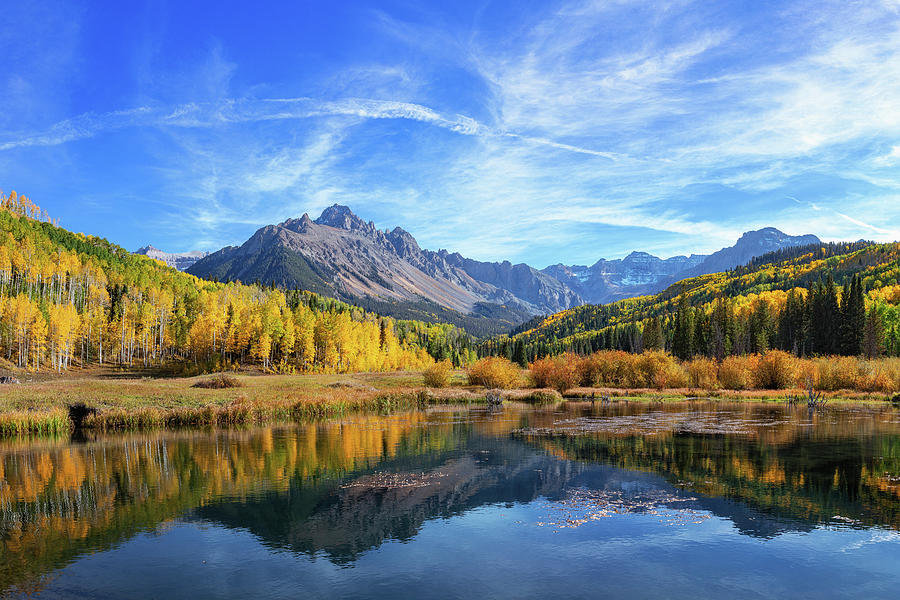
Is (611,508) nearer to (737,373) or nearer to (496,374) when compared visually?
(496,374)

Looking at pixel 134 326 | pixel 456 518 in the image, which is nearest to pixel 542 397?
pixel 456 518

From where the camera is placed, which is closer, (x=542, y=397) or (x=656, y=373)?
(x=542, y=397)

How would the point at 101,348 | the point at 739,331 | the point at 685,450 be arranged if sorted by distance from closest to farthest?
the point at 685,450
the point at 101,348
the point at 739,331

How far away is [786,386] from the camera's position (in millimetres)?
94812

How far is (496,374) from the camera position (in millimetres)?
102500

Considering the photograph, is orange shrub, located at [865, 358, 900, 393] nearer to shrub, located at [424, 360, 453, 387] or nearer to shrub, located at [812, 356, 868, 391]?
shrub, located at [812, 356, 868, 391]

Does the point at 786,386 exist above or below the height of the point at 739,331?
below

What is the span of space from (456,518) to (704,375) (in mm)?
91634

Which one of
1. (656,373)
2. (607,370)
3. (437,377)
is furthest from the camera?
(607,370)

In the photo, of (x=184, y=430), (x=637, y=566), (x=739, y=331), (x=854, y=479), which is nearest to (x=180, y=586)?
(x=637, y=566)

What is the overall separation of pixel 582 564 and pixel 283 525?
1209cm

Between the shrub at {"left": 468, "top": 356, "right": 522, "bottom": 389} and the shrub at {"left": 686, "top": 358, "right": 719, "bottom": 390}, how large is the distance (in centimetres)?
3330

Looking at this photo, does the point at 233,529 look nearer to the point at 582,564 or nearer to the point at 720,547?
the point at 582,564

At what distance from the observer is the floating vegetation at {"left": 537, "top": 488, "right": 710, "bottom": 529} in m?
22.5
